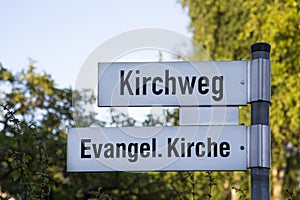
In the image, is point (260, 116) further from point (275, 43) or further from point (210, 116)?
point (275, 43)

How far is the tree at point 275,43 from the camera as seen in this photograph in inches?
500

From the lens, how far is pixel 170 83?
308 centimetres

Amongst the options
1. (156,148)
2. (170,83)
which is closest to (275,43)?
(170,83)

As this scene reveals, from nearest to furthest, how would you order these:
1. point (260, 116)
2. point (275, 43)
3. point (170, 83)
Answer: point (260, 116) → point (170, 83) → point (275, 43)

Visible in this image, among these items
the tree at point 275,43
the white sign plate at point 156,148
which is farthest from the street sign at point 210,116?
the tree at point 275,43

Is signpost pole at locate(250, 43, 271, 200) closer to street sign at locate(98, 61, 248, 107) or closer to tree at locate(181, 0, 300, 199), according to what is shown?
street sign at locate(98, 61, 248, 107)

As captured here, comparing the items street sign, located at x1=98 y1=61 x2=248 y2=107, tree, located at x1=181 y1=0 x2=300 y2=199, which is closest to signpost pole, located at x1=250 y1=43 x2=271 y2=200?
street sign, located at x1=98 y1=61 x2=248 y2=107

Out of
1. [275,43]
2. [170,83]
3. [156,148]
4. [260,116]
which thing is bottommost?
[156,148]

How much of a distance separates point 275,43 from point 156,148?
10278mm

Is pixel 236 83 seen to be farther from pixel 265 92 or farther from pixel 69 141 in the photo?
pixel 69 141

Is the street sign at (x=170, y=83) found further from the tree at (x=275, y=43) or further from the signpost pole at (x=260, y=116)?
the tree at (x=275, y=43)

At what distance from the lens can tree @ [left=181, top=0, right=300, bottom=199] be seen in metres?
12.7

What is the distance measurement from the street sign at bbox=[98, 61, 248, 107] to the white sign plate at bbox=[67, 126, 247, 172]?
0.44 feet

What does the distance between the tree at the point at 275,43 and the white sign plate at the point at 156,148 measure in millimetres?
9429
